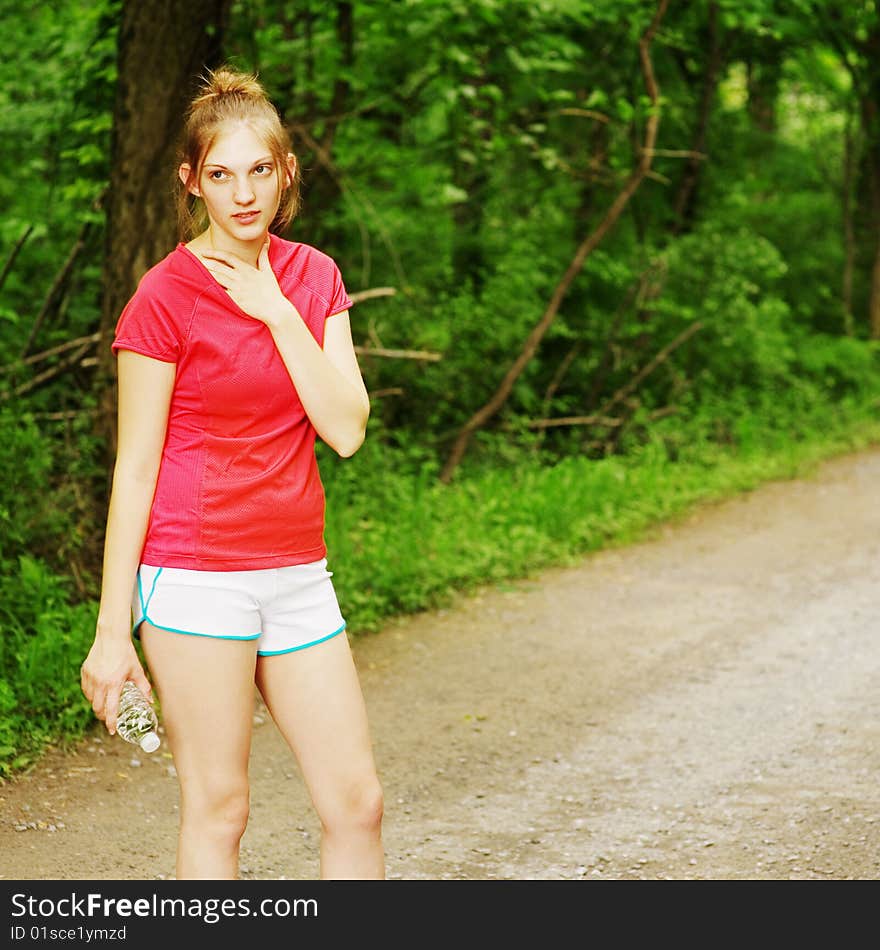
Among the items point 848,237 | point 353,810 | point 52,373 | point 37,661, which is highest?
point 848,237

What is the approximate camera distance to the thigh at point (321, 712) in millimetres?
2656

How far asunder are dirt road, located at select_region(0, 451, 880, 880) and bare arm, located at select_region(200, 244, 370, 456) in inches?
85.4

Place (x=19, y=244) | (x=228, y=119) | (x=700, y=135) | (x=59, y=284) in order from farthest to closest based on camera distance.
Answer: (x=700, y=135), (x=59, y=284), (x=19, y=244), (x=228, y=119)

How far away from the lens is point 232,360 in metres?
2.54

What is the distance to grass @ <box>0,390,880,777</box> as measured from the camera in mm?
5520

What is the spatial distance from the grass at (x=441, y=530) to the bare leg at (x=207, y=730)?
2.63m

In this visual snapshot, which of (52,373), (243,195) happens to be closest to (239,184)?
(243,195)

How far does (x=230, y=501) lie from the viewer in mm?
2541

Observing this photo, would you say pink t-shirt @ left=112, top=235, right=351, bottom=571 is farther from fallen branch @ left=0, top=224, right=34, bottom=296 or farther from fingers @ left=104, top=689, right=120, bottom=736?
fallen branch @ left=0, top=224, right=34, bottom=296

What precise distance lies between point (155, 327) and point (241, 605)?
0.55 metres

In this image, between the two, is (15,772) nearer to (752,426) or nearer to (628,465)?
(628,465)

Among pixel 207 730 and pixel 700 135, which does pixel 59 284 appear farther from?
pixel 700 135

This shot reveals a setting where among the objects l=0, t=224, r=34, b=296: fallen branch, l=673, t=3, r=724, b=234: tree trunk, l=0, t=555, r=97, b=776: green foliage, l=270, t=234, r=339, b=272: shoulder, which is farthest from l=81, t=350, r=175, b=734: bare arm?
l=673, t=3, r=724, b=234: tree trunk
